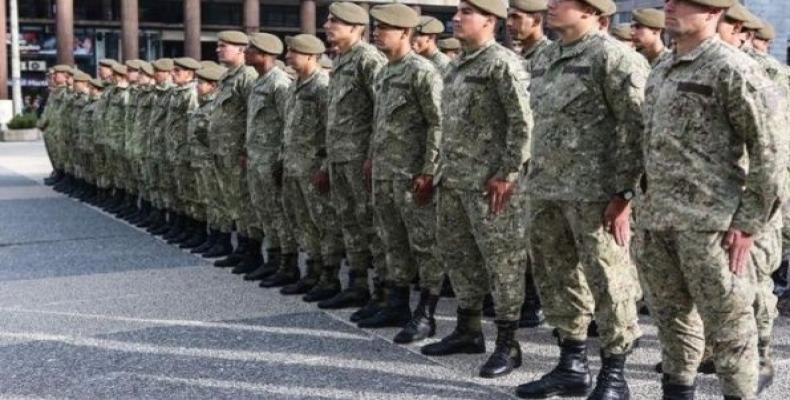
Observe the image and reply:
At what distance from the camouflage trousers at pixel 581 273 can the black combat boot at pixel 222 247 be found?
482cm

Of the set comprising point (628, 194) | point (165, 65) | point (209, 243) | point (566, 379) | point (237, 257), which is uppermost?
point (628, 194)

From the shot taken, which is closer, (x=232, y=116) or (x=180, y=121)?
(x=232, y=116)

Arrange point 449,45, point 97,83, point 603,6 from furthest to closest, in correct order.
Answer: point 97,83
point 449,45
point 603,6

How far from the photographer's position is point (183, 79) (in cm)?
987

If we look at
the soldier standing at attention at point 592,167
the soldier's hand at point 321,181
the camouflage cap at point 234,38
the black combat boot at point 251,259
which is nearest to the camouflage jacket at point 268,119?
the soldier's hand at point 321,181

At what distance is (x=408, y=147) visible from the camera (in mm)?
6066

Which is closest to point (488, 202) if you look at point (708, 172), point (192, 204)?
point (708, 172)

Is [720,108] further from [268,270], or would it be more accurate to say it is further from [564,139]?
[268,270]

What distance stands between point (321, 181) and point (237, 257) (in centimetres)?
185

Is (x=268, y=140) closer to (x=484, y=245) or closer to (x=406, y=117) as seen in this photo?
(x=406, y=117)

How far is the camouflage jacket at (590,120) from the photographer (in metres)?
4.46

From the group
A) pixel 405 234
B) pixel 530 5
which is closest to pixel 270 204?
pixel 405 234

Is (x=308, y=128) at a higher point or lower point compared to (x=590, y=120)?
lower

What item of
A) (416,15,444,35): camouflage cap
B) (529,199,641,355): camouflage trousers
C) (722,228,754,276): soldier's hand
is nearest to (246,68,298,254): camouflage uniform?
(416,15,444,35): camouflage cap
